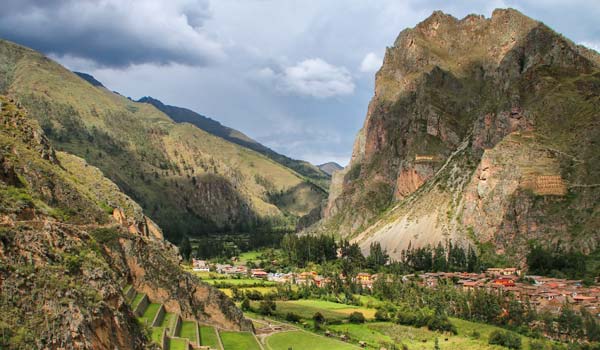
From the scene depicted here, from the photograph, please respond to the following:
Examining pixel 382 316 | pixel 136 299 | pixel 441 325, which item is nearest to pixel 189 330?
pixel 136 299

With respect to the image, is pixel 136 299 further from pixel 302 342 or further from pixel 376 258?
pixel 376 258

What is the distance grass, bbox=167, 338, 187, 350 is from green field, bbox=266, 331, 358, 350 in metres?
22.8

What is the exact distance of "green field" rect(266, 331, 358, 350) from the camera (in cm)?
7366

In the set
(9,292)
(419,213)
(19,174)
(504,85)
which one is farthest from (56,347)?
(504,85)

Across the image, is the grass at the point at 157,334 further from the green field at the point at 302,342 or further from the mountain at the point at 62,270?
the green field at the point at 302,342

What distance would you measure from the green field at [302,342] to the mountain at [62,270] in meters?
15.5

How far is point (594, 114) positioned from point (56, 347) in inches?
5812

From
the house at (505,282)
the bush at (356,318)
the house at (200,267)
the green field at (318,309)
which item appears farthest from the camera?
the house at (200,267)

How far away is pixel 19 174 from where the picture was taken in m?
50.2

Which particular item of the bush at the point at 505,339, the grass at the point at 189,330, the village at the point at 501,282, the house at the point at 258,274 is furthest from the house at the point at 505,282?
the grass at the point at 189,330

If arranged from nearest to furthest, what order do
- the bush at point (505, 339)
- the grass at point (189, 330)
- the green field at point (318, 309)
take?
the grass at point (189, 330)
the bush at point (505, 339)
the green field at point (318, 309)

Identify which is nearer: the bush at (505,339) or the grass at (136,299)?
the grass at (136,299)

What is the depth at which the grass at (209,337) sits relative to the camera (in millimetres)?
56075

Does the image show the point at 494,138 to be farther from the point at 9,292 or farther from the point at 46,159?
the point at 9,292
